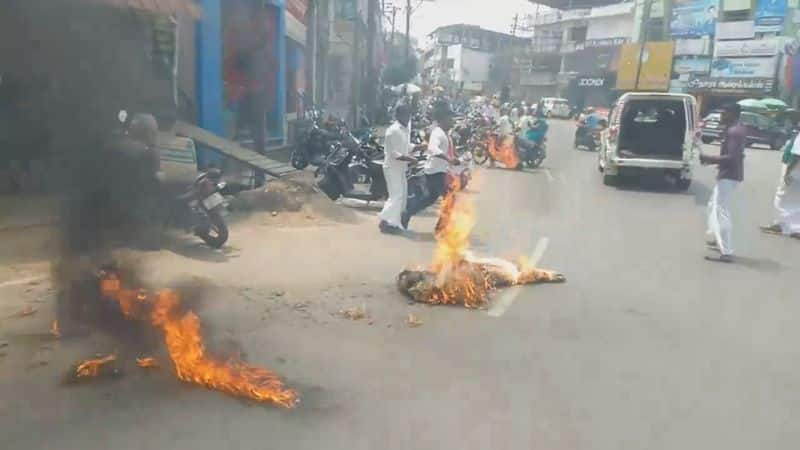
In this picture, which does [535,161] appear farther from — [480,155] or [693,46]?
[693,46]

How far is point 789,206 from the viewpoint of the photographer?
974 cm

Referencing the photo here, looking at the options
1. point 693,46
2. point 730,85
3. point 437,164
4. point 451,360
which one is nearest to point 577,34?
point 693,46

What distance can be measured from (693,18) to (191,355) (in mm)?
47801

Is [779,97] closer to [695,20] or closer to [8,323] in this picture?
[695,20]

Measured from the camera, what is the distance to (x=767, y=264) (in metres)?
7.81

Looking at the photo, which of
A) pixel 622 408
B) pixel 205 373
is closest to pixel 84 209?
pixel 205 373

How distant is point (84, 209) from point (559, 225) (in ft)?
21.8

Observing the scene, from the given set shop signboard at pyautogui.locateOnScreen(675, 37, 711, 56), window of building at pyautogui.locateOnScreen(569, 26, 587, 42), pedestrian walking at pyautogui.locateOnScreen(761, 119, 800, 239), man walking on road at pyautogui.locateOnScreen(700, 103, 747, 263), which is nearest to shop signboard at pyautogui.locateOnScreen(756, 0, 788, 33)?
shop signboard at pyautogui.locateOnScreen(675, 37, 711, 56)

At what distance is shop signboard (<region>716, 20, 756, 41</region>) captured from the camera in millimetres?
40281

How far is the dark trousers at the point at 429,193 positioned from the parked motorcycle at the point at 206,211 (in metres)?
2.39

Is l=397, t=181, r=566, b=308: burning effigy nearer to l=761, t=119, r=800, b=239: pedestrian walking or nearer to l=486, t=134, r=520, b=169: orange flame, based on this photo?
l=761, t=119, r=800, b=239: pedestrian walking

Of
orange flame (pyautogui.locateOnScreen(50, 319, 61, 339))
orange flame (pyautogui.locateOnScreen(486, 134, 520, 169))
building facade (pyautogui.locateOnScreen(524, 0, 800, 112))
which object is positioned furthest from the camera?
building facade (pyautogui.locateOnScreen(524, 0, 800, 112))

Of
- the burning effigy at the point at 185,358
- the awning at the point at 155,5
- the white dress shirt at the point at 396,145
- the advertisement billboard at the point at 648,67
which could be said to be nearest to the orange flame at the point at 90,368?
the burning effigy at the point at 185,358

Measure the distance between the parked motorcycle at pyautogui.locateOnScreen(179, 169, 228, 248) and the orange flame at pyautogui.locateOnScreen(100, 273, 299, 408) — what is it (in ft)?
8.98
